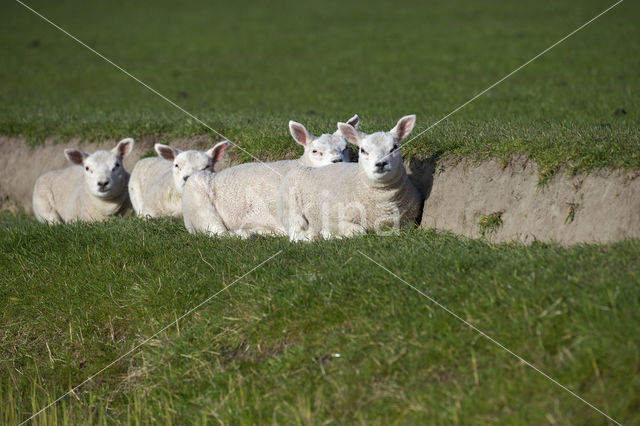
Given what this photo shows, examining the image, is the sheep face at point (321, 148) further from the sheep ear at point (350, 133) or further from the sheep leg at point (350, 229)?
the sheep leg at point (350, 229)

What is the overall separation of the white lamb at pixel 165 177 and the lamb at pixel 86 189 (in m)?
0.28

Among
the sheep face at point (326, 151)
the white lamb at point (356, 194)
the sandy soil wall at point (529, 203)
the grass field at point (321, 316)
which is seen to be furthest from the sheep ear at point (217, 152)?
the sandy soil wall at point (529, 203)

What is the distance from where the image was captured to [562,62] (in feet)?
67.4

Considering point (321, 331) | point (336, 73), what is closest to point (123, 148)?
point (321, 331)

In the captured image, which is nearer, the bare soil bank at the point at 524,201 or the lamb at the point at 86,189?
the bare soil bank at the point at 524,201

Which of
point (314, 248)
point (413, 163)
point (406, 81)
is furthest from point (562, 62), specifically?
point (314, 248)

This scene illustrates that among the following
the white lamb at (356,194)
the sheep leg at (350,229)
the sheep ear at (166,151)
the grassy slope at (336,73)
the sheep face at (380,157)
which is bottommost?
the grassy slope at (336,73)

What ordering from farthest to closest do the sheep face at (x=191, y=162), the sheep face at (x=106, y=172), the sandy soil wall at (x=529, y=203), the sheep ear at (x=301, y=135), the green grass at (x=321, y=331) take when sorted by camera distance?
the sheep face at (x=106, y=172) → the sheep face at (x=191, y=162) → the sheep ear at (x=301, y=135) → the sandy soil wall at (x=529, y=203) → the green grass at (x=321, y=331)

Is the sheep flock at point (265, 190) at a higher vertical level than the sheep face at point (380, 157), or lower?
lower

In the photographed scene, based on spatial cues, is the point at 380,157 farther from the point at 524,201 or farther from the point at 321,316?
→ the point at 321,316

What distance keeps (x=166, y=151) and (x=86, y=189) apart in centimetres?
162

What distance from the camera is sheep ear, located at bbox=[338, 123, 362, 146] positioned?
27.6 feet

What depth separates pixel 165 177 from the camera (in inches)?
420

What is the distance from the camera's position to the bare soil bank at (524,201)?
694 centimetres
